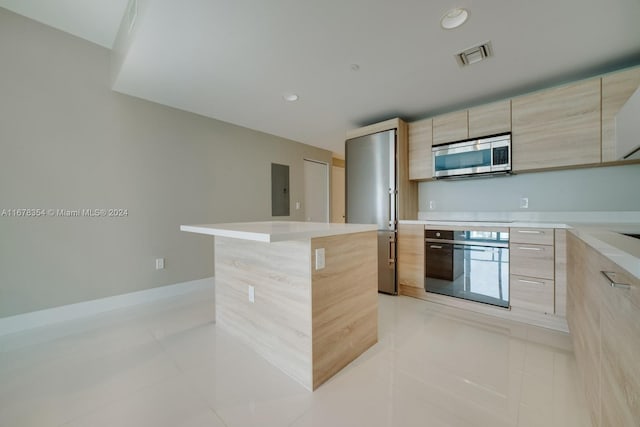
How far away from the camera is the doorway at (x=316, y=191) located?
4.91 m

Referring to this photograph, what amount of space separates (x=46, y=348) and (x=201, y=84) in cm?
266

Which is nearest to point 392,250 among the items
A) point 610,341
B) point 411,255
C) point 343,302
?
point 411,255

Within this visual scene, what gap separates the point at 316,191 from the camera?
514 centimetres

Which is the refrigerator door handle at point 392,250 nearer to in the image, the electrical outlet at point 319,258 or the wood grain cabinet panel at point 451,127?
the wood grain cabinet panel at point 451,127

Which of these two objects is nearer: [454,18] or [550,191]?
[454,18]

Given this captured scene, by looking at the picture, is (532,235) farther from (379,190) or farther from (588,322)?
(379,190)

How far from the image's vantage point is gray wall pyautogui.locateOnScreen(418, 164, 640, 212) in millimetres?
2275

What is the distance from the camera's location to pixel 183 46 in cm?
197

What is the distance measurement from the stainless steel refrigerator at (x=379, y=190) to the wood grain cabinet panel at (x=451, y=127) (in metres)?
0.51

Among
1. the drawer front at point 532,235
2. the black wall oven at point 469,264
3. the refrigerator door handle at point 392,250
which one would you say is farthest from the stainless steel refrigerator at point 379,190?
the drawer front at point 532,235

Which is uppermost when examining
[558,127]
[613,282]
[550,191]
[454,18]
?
[454,18]

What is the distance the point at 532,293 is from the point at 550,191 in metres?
1.17

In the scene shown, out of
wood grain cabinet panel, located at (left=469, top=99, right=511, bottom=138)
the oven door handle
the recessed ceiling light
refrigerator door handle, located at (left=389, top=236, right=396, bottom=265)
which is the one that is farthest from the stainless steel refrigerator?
the recessed ceiling light

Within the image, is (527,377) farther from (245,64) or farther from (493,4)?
(245,64)
